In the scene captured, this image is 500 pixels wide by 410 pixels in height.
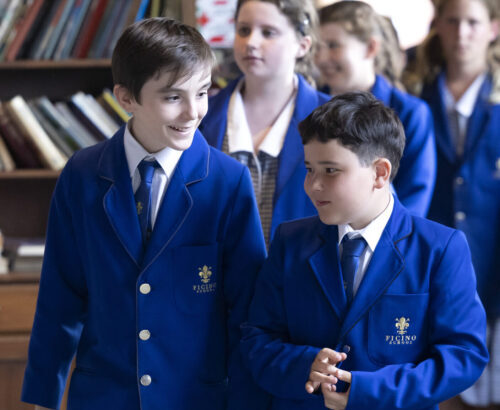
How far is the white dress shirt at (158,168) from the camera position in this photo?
4.69 feet

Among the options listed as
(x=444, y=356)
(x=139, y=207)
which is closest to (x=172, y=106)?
(x=139, y=207)

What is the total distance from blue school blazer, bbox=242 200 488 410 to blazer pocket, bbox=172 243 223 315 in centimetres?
11

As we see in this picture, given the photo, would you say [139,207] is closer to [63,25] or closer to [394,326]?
[394,326]

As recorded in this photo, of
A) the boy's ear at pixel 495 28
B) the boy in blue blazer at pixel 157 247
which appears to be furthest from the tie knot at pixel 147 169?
the boy's ear at pixel 495 28

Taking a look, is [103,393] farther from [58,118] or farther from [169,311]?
[58,118]

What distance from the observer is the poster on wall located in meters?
2.74

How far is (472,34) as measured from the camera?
2.63m

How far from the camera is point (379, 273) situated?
135 centimetres

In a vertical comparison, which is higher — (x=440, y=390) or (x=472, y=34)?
(x=472, y=34)

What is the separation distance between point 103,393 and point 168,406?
135mm

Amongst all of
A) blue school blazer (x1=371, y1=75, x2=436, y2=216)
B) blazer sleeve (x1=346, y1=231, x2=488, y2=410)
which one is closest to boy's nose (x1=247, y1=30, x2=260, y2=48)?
blue school blazer (x1=371, y1=75, x2=436, y2=216)

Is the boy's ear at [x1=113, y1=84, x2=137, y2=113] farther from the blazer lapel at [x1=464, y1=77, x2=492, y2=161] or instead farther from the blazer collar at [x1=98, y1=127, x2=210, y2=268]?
the blazer lapel at [x1=464, y1=77, x2=492, y2=161]

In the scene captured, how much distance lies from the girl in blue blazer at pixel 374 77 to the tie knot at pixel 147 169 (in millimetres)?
930

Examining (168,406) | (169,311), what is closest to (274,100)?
(169,311)
